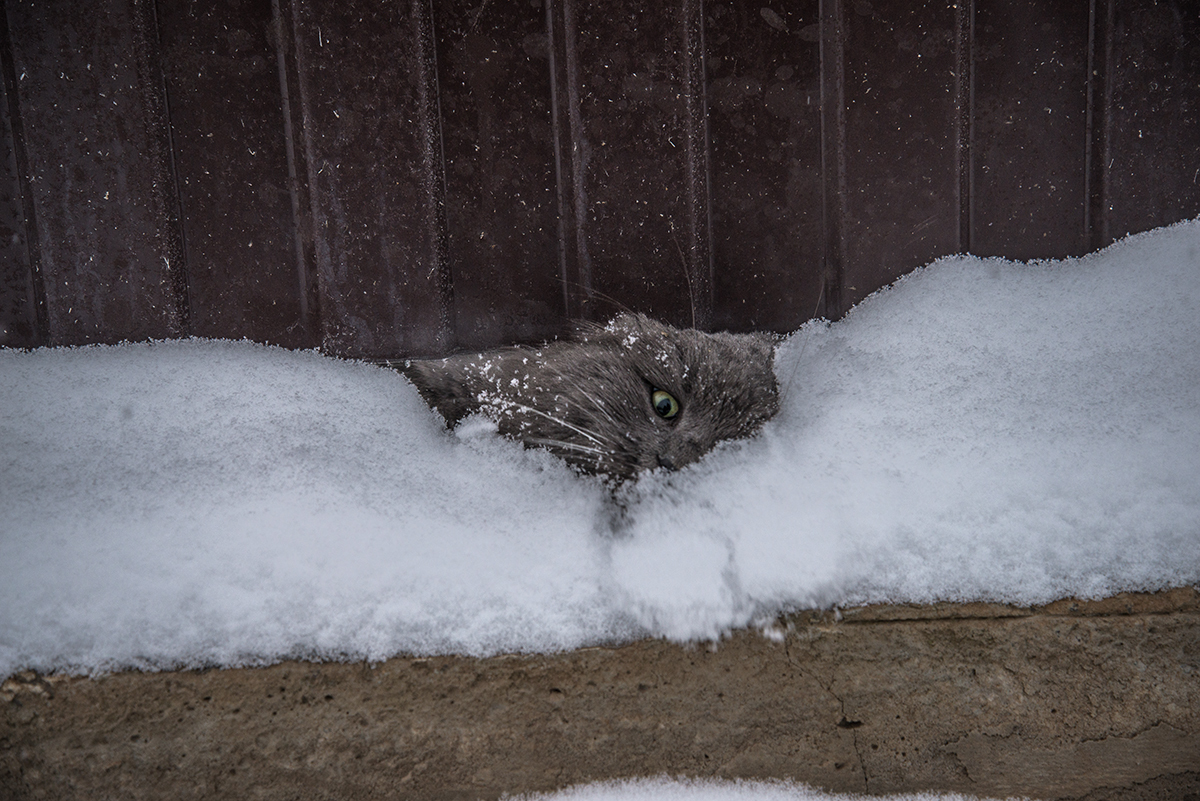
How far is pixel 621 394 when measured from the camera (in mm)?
1391

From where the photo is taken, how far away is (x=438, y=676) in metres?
1.02

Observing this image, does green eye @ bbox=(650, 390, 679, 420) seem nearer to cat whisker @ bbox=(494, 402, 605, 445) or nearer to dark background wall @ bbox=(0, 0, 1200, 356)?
cat whisker @ bbox=(494, 402, 605, 445)

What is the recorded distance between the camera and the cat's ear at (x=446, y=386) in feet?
4.74

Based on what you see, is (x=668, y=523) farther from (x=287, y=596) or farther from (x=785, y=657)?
(x=287, y=596)

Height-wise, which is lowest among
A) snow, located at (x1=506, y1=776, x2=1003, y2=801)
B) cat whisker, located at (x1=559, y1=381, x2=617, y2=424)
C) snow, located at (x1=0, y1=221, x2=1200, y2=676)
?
snow, located at (x1=506, y1=776, x2=1003, y2=801)

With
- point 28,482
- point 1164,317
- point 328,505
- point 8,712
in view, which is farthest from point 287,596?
point 1164,317

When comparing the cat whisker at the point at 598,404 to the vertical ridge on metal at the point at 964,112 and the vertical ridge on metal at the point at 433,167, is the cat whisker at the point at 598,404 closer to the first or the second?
the vertical ridge on metal at the point at 433,167

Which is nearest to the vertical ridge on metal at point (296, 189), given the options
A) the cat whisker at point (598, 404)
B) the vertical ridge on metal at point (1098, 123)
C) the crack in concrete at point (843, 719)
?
the cat whisker at point (598, 404)

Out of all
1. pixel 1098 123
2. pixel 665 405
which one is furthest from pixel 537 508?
pixel 1098 123

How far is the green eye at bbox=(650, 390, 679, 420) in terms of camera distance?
56.3 inches

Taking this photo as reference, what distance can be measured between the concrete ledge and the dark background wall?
84 centimetres

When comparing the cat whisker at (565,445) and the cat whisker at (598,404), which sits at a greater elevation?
the cat whisker at (598,404)

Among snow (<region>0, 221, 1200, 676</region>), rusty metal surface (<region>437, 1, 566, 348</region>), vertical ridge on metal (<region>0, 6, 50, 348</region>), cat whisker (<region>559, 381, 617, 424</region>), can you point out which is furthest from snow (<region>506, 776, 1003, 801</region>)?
vertical ridge on metal (<region>0, 6, 50, 348</region>)

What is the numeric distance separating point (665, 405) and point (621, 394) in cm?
11
